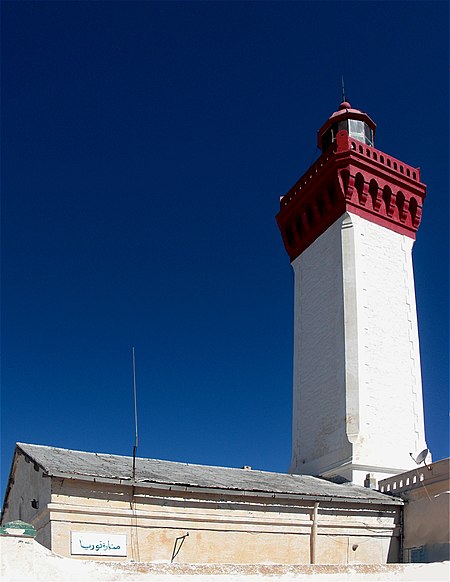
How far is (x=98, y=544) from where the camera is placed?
13703mm

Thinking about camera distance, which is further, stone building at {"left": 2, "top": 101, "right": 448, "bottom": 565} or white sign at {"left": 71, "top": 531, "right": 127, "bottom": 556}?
stone building at {"left": 2, "top": 101, "right": 448, "bottom": 565}

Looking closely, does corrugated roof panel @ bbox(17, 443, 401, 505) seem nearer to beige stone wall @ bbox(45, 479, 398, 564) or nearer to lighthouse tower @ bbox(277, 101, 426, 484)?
beige stone wall @ bbox(45, 479, 398, 564)

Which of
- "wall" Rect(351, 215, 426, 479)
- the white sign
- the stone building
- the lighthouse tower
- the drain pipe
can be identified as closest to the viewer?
the white sign

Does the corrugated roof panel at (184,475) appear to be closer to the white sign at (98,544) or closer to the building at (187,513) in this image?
the building at (187,513)

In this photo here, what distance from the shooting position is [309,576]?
11.9m

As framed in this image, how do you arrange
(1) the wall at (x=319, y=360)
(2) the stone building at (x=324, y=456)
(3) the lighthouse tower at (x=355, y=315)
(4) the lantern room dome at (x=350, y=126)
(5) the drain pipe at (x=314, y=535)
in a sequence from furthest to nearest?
(4) the lantern room dome at (x=350, y=126)
(1) the wall at (x=319, y=360)
(3) the lighthouse tower at (x=355, y=315)
(5) the drain pipe at (x=314, y=535)
(2) the stone building at (x=324, y=456)

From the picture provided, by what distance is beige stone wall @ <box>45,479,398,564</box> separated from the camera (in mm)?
13773

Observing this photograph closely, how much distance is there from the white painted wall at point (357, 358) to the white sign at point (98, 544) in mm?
8685

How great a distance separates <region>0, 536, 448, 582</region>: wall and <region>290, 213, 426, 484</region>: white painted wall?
705 cm

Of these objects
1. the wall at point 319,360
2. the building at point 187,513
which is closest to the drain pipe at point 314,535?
the building at point 187,513

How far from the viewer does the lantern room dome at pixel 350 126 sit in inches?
1113

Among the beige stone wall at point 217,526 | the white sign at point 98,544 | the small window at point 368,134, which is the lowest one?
the white sign at point 98,544

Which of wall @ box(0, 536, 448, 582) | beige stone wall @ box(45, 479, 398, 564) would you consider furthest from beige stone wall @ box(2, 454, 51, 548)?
wall @ box(0, 536, 448, 582)

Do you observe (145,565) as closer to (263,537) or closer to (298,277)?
(263,537)
